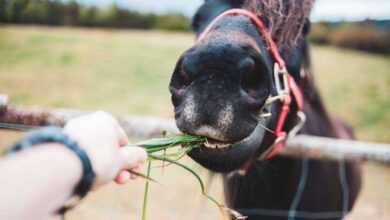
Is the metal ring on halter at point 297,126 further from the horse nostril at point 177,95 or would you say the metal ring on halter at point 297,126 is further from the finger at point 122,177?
the finger at point 122,177

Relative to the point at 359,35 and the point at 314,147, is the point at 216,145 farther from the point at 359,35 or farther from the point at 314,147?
the point at 359,35

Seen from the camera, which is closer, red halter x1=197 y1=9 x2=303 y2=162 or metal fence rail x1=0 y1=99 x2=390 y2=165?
red halter x1=197 y1=9 x2=303 y2=162

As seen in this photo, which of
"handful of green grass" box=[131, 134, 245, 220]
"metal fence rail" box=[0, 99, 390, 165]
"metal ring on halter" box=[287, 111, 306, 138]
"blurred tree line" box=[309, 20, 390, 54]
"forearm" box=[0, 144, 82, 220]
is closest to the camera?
"forearm" box=[0, 144, 82, 220]

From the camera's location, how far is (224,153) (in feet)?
4.42

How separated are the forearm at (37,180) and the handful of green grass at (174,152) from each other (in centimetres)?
34

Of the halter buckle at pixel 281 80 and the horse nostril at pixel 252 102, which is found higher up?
the horse nostril at pixel 252 102

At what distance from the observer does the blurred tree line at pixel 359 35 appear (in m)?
17.0

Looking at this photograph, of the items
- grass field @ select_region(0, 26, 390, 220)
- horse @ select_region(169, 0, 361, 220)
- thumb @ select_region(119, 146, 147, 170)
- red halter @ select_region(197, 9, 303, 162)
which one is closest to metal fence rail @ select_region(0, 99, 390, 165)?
horse @ select_region(169, 0, 361, 220)

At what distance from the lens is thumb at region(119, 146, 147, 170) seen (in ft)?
2.49

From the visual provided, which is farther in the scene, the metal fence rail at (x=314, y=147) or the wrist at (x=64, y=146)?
the metal fence rail at (x=314, y=147)

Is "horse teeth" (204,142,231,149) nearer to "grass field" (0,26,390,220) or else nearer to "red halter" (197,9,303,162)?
"red halter" (197,9,303,162)

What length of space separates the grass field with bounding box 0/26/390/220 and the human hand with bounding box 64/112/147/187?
2671 millimetres

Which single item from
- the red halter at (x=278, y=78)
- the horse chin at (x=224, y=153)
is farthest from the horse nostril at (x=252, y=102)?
the red halter at (x=278, y=78)

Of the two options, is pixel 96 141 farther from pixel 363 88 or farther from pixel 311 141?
pixel 363 88
